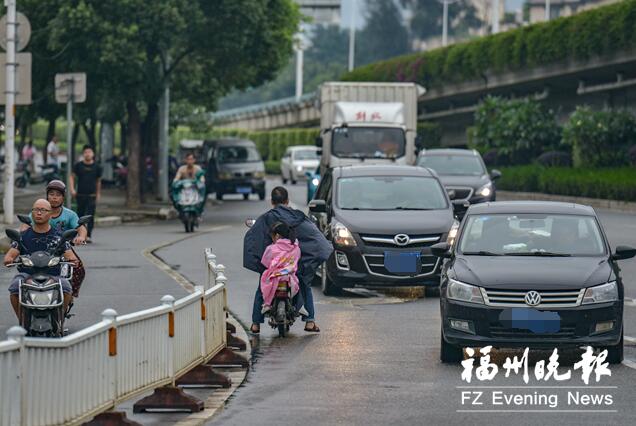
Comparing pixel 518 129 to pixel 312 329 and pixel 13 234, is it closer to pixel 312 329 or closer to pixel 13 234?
pixel 312 329

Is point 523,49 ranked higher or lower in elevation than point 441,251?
higher

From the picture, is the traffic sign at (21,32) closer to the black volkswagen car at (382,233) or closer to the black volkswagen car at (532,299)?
the black volkswagen car at (382,233)

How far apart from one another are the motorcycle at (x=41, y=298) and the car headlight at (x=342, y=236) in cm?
678

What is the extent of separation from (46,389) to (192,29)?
33.9m

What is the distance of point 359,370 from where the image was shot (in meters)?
13.1

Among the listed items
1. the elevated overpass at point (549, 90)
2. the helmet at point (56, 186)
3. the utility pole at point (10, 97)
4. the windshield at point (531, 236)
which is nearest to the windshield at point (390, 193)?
the helmet at point (56, 186)

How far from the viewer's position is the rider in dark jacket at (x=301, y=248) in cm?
1577

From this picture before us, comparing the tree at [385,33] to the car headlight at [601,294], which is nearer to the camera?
the car headlight at [601,294]

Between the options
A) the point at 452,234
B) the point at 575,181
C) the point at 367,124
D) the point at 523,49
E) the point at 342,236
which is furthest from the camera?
the point at 523,49

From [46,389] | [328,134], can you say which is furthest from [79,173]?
[46,389]

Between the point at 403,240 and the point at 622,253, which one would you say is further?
the point at 403,240

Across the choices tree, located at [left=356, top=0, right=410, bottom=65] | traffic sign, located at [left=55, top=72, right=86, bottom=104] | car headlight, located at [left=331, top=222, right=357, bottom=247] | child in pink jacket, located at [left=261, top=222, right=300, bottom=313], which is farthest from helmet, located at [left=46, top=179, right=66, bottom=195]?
tree, located at [left=356, top=0, right=410, bottom=65]

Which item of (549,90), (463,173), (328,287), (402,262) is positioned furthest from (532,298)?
(549,90)

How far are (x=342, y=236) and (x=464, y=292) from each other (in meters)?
6.60
